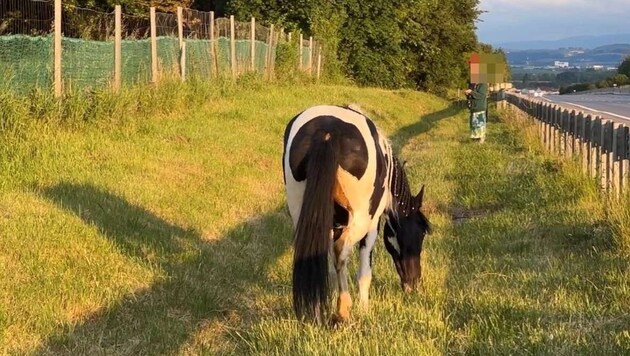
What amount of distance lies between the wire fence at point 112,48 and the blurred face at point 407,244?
18.1 feet

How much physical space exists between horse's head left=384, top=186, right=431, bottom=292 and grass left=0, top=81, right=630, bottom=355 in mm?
185

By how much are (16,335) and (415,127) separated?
62.1ft

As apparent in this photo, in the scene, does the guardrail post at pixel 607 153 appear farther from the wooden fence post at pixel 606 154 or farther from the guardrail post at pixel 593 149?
the guardrail post at pixel 593 149

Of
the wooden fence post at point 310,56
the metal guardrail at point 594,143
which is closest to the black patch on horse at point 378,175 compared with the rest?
the metal guardrail at point 594,143

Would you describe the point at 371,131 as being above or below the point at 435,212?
above

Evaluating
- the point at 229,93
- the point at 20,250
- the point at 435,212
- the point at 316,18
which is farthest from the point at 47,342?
the point at 316,18

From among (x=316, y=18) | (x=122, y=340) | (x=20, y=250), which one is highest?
(x=316, y=18)

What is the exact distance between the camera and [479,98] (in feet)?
55.4

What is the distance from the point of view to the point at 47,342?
4.34 metres

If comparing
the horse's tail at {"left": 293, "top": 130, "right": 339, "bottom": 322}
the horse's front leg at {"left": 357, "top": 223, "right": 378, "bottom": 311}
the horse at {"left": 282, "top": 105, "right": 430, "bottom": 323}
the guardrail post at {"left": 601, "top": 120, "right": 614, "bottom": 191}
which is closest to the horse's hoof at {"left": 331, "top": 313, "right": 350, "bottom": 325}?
the horse at {"left": 282, "top": 105, "right": 430, "bottom": 323}

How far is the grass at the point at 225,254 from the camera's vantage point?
171 inches

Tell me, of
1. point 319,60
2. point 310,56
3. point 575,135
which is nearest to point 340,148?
point 575,135

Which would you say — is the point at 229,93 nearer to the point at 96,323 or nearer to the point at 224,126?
the point at 224,126

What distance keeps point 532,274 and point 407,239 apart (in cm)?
100
